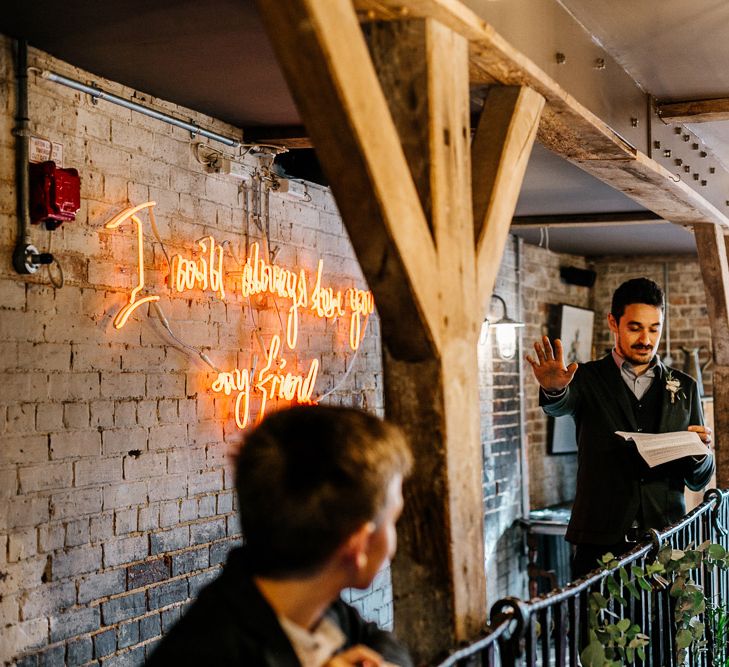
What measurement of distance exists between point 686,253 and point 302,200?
5873 millimetres

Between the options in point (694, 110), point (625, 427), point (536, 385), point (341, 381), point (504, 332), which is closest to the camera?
point (625, 427)

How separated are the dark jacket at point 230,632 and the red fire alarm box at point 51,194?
2.34m

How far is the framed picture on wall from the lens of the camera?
9.14 meters

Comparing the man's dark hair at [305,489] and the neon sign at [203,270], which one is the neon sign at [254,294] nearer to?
the neon sign at [203,270]

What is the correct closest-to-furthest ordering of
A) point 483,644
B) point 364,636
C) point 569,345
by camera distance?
point 364,636 < point 483,644 < point 569,345

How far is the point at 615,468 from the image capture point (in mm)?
4012

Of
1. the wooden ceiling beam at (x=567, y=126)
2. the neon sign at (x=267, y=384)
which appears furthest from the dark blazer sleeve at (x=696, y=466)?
the neon sign at (x=267, y=384)

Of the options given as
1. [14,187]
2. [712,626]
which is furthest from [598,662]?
[14,187]

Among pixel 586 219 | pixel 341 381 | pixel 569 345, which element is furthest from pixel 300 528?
pixel 569 345

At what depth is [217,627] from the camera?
51.5 inches

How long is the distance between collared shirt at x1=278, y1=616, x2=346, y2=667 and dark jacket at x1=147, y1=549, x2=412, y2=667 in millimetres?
33

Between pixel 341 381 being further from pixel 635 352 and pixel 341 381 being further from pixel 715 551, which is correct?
pixel 715 551

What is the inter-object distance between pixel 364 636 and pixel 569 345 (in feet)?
26.4

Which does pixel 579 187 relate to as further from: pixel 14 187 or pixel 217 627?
pixel 217 627
